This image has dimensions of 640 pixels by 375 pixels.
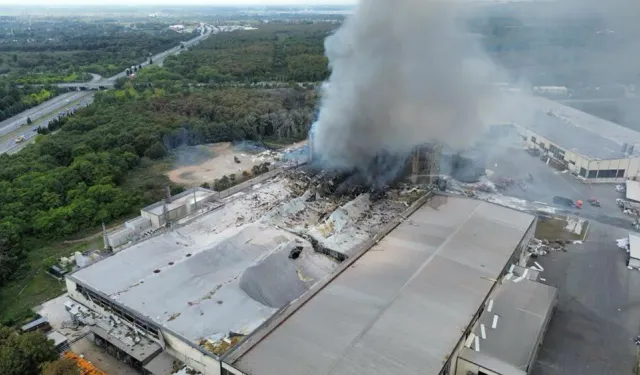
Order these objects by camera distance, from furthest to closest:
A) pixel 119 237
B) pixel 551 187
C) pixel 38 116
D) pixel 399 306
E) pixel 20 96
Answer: pixel 20 96 < pixel 38 116 < pixel 551 187 < pixel 119 237 < pixel 399 306

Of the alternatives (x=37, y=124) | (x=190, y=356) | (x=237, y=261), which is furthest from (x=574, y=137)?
(x=37, y=124)

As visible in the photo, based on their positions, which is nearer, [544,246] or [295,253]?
[295,253]

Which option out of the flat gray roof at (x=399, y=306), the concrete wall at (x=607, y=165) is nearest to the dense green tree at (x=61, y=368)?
the flat gray roof at (x=399, y=306)

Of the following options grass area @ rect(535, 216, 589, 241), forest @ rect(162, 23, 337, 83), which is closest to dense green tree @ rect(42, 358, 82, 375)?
grass area @ rect(535, 216, 589, 241)

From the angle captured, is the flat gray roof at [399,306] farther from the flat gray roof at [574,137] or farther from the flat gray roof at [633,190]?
the flat gray roof at [574,137]

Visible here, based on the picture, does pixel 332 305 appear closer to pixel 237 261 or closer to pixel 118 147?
pixel 237 261

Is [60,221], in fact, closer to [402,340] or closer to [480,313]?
[402,340]

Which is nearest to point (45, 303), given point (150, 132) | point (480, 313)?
point (480, 313)
